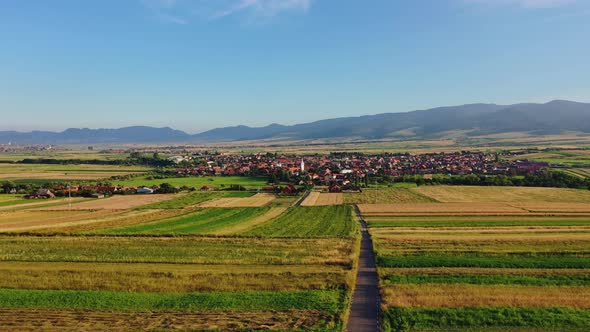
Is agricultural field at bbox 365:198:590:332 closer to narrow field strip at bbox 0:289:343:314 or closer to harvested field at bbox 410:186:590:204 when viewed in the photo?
narrow field strip at bbox 0:289:343:314

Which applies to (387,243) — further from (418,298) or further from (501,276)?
(418,298)

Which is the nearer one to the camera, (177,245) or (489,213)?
(177,245)

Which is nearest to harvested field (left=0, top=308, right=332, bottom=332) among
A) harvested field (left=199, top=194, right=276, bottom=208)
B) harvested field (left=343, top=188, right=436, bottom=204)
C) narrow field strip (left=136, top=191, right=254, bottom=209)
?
narrow field strip (left=136, top=191, right=254, bottom=209)

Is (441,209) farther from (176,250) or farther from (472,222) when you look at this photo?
(176,250)

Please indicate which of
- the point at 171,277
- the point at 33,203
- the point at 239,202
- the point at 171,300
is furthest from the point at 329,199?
the point at 171,300

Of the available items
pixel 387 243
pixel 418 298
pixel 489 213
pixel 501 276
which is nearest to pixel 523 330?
pixel 418 298

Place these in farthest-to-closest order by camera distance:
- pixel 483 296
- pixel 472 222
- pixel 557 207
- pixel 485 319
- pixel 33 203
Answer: pixel 33 203, pixel 557 207, pixel 472 222, pixel 483 296, pixel 485 319
